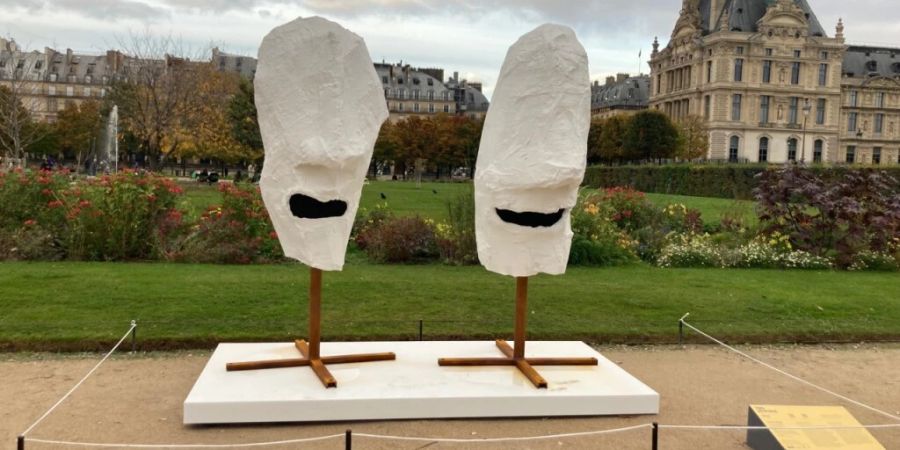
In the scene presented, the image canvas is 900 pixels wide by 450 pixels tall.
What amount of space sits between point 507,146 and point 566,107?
65cm

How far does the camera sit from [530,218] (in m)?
7.13

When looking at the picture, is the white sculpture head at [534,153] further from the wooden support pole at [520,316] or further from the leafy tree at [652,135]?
the leafy tree at [652,135]

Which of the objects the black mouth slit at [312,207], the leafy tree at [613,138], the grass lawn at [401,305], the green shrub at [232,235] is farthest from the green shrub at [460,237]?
the leafy tree at [613,138]

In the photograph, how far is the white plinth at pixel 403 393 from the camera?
6.40 metres

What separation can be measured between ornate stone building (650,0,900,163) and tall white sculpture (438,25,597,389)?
A: 92706mm

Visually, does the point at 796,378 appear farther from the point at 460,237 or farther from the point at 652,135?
the point at 652,135

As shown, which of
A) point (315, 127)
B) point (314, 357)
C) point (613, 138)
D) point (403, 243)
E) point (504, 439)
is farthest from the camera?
point (613, 138)

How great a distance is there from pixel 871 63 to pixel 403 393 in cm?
11509

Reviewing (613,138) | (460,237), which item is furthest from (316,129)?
(613,138)

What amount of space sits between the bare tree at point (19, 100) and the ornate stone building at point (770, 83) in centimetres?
7494

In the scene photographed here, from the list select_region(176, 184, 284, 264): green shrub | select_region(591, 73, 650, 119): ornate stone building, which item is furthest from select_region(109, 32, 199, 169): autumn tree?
select_region(591, 73, 650, 119): ornate stone building

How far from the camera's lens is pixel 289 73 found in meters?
6.63

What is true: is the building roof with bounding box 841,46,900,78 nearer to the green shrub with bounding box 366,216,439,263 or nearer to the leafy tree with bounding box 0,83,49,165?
the leafy tree with bounding box 0,83,49,165

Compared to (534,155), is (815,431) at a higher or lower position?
lower
